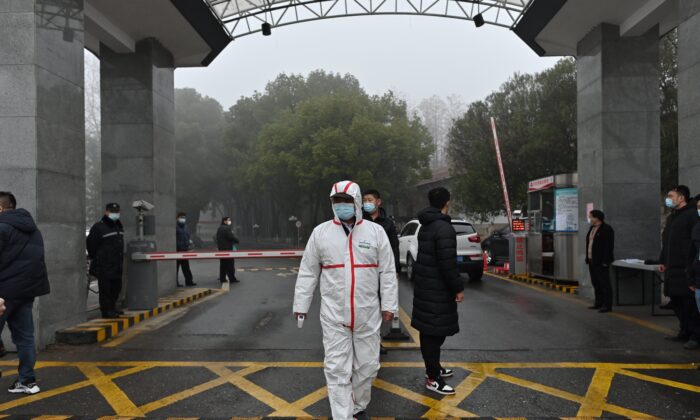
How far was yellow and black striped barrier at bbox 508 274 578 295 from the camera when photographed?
12.2 m

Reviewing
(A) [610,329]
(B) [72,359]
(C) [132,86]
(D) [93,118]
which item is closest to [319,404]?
(B) [72,359]

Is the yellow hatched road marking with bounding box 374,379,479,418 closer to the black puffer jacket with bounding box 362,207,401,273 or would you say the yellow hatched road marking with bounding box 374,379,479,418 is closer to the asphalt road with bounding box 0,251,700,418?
the asphalt road with bounding box 0,251,700,418

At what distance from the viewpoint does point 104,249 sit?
27.0ft

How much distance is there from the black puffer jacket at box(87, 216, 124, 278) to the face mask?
539 centimetres

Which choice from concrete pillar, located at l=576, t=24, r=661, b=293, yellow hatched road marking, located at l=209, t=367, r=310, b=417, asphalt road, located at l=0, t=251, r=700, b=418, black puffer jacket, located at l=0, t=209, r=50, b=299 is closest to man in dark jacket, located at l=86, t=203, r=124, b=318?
asphalt road, located at l=0, t=251, r=700, b=418

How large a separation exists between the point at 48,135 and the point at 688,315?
871 cm

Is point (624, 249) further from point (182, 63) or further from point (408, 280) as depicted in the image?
point (182, 63)

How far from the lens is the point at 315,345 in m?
7.09

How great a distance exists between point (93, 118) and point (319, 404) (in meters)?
66.0

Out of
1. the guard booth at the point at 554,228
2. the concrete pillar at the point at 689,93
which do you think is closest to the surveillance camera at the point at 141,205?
the concrete pillar at the point at 689,93

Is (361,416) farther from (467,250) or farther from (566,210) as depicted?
(467,250)

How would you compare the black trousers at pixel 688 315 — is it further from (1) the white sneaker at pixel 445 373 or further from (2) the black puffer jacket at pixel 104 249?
(2) the black puffer jacket at pixel 104 249

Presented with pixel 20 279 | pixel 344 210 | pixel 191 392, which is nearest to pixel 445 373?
pixel 344 210

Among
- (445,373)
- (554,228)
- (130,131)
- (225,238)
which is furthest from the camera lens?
(225,238)
